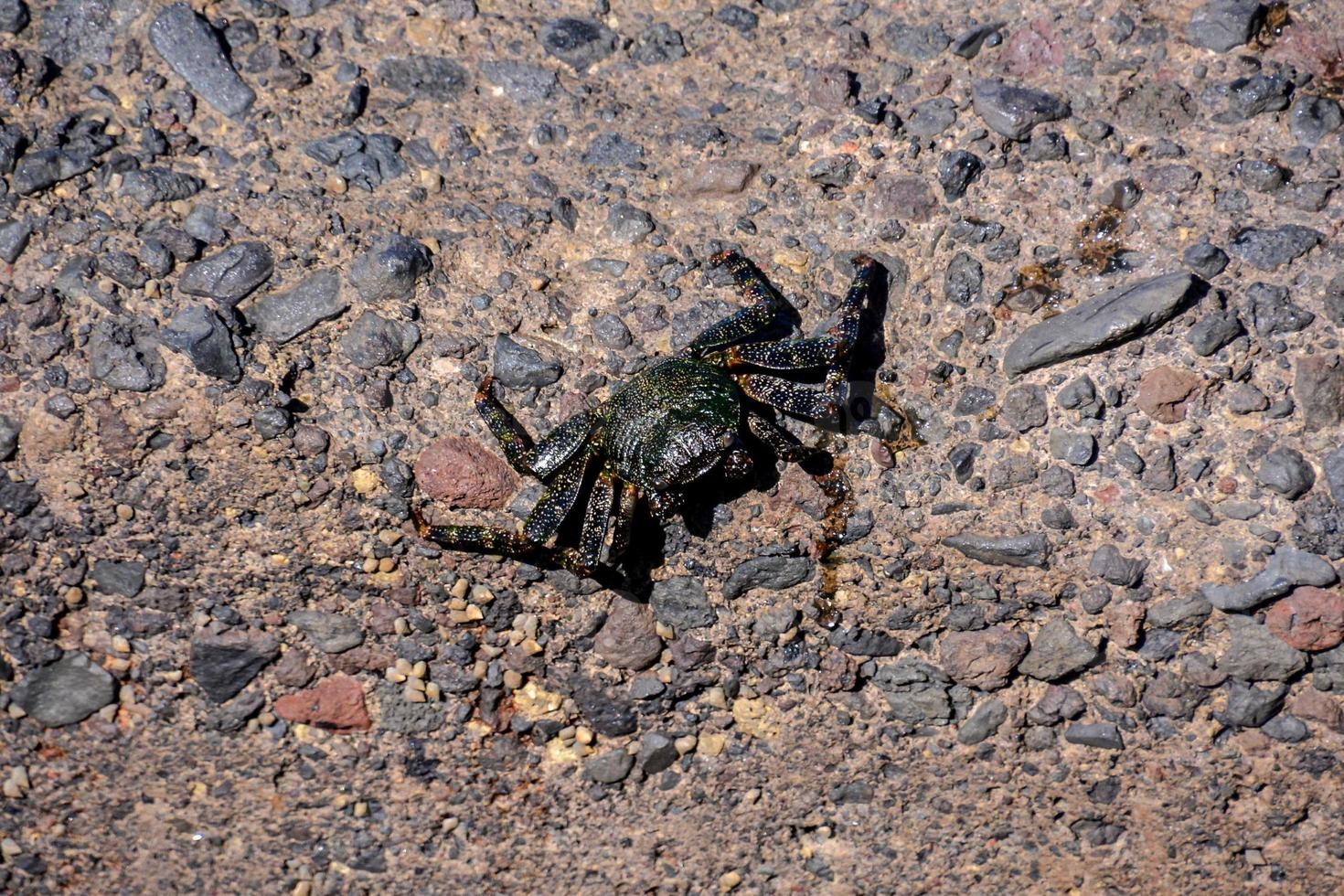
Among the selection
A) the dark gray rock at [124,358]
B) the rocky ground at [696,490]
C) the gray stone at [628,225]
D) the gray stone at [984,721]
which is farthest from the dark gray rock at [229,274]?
the gray stone at [984,721]

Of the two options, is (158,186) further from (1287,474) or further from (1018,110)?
(1287,474)

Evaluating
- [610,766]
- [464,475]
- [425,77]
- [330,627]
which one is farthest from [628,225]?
[610,766]

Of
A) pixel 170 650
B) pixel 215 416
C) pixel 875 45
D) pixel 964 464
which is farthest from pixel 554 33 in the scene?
pixel 170 650

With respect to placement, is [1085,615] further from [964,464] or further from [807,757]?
[807,757]

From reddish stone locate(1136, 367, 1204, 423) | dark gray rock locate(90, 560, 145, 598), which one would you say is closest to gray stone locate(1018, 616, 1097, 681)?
reddish stone locate(1136, 367, 1204, 423)

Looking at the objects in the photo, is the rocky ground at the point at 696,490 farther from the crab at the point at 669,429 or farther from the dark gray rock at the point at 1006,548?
the crab at the point at 669,429

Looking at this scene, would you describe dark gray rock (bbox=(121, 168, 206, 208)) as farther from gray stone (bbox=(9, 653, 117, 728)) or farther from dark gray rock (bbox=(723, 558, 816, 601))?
dark gray rock (bbox=(723, 558, 816, 601))
